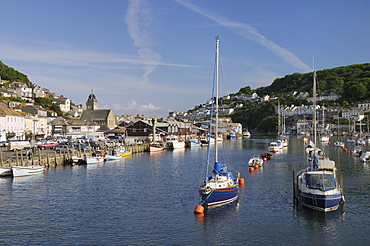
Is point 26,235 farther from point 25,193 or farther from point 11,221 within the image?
point 25,193

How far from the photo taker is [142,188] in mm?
39094

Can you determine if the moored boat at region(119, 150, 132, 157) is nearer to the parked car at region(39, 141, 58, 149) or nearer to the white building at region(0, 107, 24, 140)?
the parked car at region(39, 141, 58, 149)

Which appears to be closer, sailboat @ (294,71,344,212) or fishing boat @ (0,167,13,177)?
sailboat @ (294,71,344,212)

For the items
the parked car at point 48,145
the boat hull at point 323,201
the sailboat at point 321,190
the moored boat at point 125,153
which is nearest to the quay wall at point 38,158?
the moored boat at point 125,153

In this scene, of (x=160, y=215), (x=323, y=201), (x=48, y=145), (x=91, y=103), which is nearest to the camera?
(x=323, y=201)

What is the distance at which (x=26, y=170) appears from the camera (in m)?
45.2

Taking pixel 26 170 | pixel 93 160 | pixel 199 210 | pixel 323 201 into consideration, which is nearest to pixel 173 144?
pixel 93 160

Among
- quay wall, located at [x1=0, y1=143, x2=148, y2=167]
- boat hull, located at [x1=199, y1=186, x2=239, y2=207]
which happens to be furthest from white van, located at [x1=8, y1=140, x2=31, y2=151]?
boat hull, located at [x1=199, y1=186, x2=239, y2=207]

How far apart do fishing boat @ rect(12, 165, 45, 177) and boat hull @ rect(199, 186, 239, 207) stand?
25597mm

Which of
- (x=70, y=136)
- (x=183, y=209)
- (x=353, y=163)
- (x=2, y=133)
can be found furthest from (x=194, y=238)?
(x=70, y=136)

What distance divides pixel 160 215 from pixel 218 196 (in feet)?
15.5

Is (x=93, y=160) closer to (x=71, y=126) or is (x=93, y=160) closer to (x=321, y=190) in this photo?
(x=321, y=190)

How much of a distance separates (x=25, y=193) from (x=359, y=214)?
29080 millimetres

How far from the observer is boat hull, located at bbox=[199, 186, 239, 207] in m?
28.8
